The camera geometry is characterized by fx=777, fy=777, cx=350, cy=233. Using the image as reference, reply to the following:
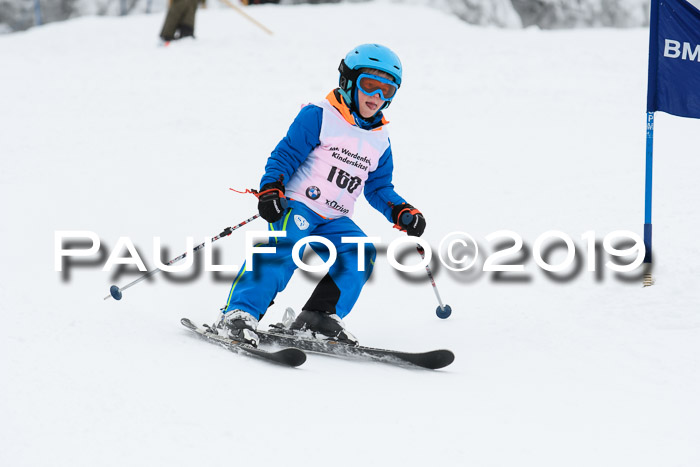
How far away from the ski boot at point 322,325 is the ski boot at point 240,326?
347 mm

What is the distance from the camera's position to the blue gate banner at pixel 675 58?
478cm

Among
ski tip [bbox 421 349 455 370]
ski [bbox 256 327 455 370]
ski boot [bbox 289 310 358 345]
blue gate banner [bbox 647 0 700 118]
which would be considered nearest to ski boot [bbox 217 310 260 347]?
ski [bbox 256 327 455 370]

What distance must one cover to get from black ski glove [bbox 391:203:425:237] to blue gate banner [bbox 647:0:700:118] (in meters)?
1.82

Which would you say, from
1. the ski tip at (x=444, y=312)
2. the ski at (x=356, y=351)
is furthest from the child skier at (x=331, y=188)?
the ski tip at (x=444, y=312)

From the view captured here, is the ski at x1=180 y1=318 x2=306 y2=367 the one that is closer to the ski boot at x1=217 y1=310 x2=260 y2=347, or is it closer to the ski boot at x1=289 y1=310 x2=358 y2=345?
the ski boot at x1=217 y1=310 x2=260 y2=347

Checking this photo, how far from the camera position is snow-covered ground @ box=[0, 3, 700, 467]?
8.89ft

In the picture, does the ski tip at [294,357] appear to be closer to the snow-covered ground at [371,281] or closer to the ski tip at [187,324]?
the snow-covered ground at [371,281]

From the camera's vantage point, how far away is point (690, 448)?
9.05 feet

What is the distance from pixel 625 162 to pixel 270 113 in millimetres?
4118

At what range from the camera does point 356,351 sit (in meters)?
3.90

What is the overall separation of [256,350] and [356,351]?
1.80 feet

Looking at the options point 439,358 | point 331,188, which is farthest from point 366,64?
point 439,358

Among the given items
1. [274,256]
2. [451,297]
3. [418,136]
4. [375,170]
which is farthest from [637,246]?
[418,136]

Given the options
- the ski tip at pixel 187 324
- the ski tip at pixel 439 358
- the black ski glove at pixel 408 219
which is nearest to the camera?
the ski tip at pixel 439 358
